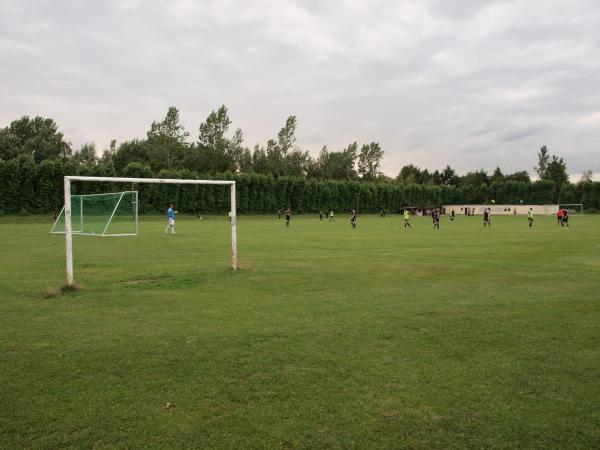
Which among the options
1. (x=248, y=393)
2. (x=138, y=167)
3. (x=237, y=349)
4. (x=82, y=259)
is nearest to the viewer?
(x=248, y=393)

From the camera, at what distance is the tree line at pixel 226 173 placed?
5389 cm

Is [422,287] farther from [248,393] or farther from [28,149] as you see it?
[28,149]

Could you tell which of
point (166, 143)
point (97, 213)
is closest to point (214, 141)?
point (166, 143)

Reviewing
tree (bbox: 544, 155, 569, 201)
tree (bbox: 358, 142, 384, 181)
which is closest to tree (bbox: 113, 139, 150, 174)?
tree (bbox: 358, 142, 384, 181)

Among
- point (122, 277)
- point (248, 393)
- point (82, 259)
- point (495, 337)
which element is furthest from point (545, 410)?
point (82, 259)

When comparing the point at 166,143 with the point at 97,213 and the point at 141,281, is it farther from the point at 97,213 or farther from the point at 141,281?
the point at 141,281

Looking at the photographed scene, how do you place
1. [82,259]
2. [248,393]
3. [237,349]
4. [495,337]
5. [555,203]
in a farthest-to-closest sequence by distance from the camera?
[555,203]
[82,259]
[495,337]
[237,349]
[248,393]

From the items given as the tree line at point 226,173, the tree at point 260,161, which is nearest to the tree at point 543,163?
the tree line at point 226,173

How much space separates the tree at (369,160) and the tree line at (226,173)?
0.27 m

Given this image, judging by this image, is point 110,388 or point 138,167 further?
point 138,167

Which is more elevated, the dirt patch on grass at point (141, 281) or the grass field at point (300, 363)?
the grass field at point (300, 363)

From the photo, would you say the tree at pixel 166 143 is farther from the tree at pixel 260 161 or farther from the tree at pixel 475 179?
the tree at pixel 475 179

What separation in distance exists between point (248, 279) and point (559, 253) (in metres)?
13.8

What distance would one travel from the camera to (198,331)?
7.16m
